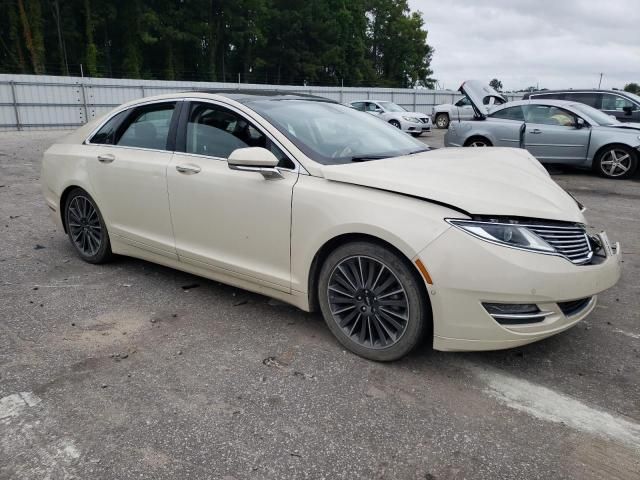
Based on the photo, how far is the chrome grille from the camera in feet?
9.23

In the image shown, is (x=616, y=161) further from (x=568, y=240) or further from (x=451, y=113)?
(x=451, y=113)

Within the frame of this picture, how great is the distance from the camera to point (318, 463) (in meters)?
2.30

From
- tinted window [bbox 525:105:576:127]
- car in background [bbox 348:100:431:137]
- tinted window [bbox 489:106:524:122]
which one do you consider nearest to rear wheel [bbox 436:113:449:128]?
car in background [bbox 348:100:431:137]

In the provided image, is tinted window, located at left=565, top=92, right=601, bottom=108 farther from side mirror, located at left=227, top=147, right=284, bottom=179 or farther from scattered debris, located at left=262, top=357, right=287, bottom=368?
scattered debris, located at left=262, top=357, right=287, bottom=368

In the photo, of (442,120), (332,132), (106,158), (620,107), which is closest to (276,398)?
(332,132)

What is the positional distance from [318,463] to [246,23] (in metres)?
52.2

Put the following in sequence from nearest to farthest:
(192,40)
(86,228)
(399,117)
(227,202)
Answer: (227,202)
(86,228)
(399,117)
(192,40)

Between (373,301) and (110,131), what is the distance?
9.86ft

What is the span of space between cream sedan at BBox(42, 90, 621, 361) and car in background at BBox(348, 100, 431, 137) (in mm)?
16896

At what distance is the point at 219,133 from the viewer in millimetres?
3826

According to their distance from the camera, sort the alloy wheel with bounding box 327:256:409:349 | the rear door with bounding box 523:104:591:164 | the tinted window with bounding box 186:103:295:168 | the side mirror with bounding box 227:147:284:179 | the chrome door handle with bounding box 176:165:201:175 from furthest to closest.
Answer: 1. the rear door with bounding box 523:104:591:164
2. the chrome door handle with bounding box 176:165:201:175
3. the tinted window with bounding box 186:103:295:168
4. the side mirror with bounding box 227:147:284:179
5. the alloy wheel with bounding box 327:256:409:349

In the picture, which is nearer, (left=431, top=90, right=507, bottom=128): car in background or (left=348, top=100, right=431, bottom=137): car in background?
(left=348, top=100, right=431, bottom=137): car in background

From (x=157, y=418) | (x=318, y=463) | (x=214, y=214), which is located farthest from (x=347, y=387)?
(x=214, y=214)

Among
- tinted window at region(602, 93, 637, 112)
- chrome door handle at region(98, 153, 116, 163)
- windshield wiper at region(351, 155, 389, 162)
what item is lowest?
chrome door handle at region(98, 153, 116, 163)
